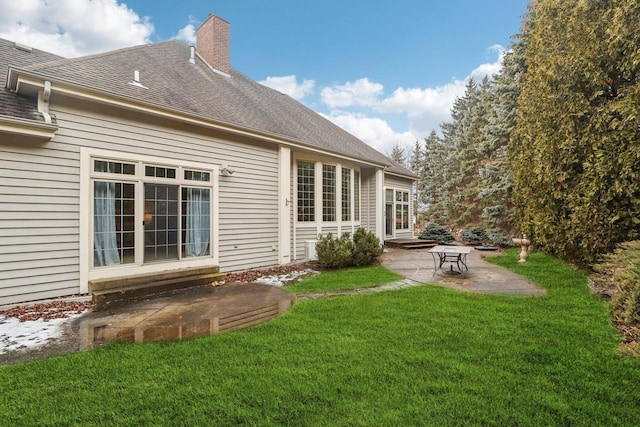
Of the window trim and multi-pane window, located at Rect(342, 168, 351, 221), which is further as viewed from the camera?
multi-pane window, located at Rect(342, 168, 351, 221)

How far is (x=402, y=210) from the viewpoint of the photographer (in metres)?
15.2

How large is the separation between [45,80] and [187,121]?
2247 millimetres

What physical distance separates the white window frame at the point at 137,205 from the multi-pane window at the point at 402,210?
10.1m

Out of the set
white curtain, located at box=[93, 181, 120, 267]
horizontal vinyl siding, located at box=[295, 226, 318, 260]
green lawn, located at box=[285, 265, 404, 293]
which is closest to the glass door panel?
white curtain, located at box=[93, 181, 120, 267]

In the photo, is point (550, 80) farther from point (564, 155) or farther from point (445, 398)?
point (445, 398)

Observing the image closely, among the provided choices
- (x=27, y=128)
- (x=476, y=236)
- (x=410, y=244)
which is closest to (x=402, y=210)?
(x=410, y=244)

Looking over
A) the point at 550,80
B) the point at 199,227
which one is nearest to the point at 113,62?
the point at 199,227

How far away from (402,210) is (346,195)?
229 inches

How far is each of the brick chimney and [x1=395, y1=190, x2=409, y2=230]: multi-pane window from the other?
9.58 metres

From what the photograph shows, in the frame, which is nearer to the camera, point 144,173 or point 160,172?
point 144,173

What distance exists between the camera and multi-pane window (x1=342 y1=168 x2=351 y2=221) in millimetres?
10367

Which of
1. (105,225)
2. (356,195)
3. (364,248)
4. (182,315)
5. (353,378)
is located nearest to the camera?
(353,378)

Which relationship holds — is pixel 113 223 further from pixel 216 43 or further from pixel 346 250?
pixel 216 43

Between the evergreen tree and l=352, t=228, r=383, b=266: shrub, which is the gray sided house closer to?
l=352, t=228, r=383, b=266: shrub
